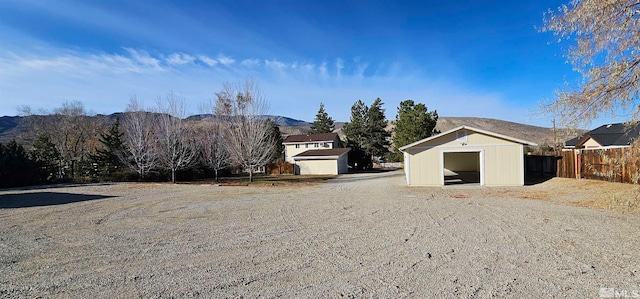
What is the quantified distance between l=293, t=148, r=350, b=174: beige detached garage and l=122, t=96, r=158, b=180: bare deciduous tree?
50.5 feet

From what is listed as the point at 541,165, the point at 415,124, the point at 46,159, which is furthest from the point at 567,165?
the point at 46,159

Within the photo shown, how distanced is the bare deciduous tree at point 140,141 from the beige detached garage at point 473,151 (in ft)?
64.3

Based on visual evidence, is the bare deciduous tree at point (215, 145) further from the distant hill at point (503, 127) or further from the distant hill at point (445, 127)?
the distant hill at point (503, 127)

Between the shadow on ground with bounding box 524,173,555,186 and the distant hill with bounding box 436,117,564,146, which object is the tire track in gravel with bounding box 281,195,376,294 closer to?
the shadow on ground with bounding box 524,173,555,186

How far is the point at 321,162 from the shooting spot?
3622 cm

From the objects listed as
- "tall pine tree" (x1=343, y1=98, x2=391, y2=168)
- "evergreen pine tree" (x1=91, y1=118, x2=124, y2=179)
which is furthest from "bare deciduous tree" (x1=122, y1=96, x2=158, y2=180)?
"tall pine tree" (x1=343, y1=98, x2=391, y2=168)

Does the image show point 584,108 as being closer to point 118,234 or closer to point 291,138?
point 118,234

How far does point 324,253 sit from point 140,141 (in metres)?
24.2

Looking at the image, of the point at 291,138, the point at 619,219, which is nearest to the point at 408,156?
the point at 619,219

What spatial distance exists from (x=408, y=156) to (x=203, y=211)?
40.0 feet

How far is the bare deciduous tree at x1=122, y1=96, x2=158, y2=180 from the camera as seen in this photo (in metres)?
25.6

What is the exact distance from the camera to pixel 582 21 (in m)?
7.08

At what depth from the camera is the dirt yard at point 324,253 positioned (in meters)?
4.24

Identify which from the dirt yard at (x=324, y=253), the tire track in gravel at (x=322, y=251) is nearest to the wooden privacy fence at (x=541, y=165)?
the dirt yard at (x=324, y=253)
